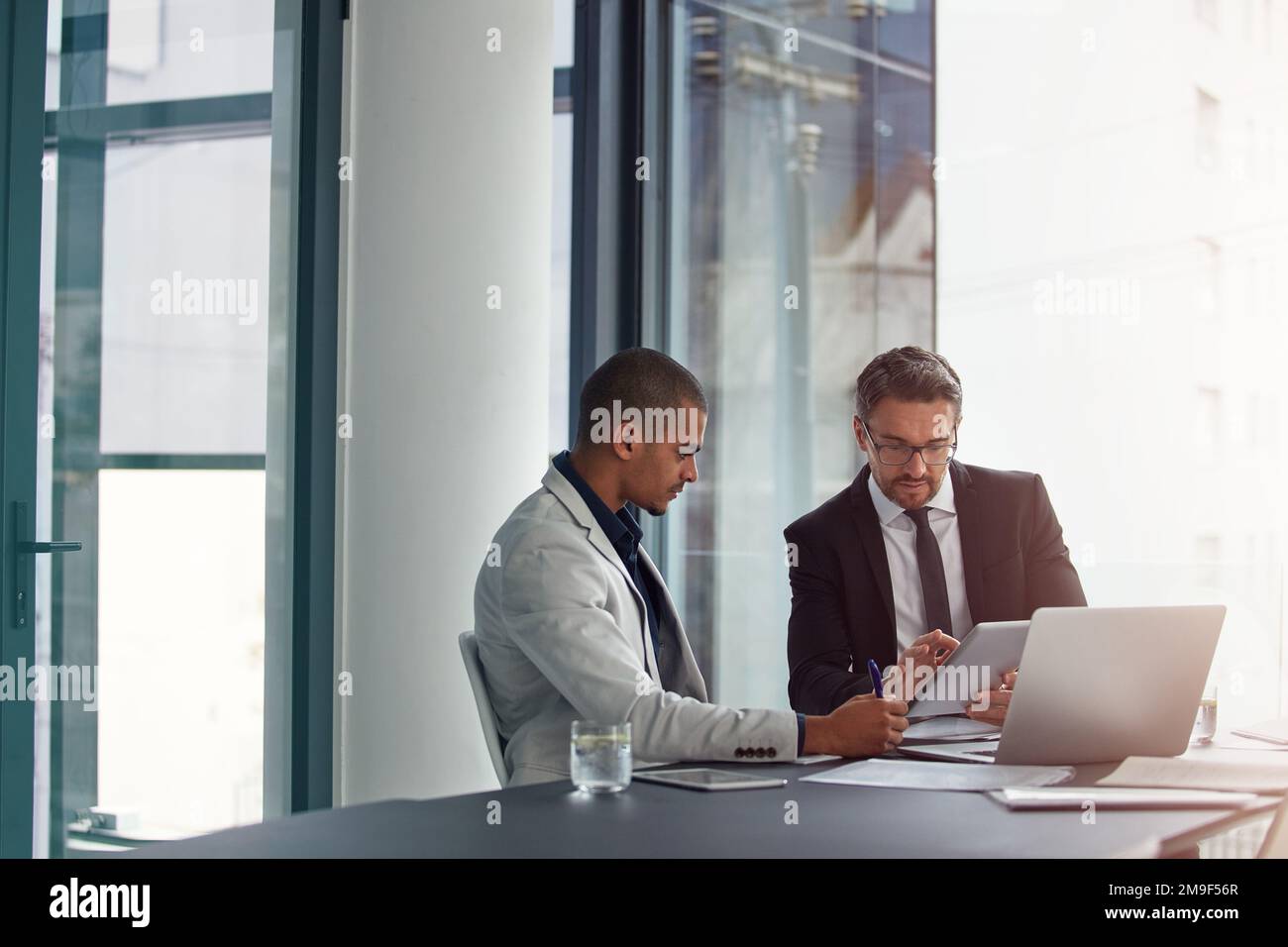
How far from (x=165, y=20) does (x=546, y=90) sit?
41.6 inches

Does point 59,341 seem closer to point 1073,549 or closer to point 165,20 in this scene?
point 165,20

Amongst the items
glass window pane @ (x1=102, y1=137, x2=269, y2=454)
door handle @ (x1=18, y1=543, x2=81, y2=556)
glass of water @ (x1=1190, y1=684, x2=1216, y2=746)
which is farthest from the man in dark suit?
door handle @ (x1=18, y1=543, x2=81, y2=556)

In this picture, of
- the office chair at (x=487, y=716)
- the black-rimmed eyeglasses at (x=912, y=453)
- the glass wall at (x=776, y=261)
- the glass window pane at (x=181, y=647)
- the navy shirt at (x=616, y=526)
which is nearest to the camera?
the office chair at (x=487, y=716)

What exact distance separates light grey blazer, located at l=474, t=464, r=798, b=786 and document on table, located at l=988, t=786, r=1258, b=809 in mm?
435

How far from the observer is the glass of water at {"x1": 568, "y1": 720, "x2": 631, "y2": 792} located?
1834 millimetres

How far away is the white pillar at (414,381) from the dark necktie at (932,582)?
1321mm

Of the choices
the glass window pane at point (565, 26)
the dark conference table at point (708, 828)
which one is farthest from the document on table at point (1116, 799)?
the glass window pane at point (565, 26)

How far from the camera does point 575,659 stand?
7.02 feet

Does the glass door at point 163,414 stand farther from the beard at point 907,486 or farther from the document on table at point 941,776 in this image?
the document on table at point 941,776

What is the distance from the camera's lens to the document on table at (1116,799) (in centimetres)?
171

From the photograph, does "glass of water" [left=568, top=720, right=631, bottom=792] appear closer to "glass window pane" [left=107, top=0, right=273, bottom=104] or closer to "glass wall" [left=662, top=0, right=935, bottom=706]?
"glass window pane" [left=107, top=0, right=273, bottom=104]

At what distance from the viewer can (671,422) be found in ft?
8.45

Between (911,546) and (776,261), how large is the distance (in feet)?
4.78
